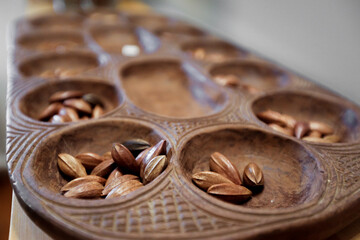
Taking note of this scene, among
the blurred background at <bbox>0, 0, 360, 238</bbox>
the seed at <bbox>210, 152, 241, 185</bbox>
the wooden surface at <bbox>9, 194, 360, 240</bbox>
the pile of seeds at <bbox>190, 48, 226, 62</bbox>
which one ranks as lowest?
the wooden surface at <bbox>9, 194, 360, 240</bbox>

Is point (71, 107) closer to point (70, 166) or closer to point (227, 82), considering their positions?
point (70, 166)

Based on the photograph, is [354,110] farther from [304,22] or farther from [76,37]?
[76,37]

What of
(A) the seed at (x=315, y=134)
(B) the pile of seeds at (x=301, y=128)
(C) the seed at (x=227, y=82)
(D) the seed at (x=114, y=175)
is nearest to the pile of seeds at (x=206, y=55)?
(C) the seed at (x=227, y=82)

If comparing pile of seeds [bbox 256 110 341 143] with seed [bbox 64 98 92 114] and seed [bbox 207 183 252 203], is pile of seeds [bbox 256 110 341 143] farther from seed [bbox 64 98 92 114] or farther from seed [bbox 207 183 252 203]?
seed [bbox 64 98 92 114]

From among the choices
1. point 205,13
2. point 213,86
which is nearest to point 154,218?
point 213,86

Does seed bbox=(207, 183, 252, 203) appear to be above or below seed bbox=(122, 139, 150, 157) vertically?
above

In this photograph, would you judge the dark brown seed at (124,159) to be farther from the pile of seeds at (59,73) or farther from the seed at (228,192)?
the pile of seeds at (59,73)

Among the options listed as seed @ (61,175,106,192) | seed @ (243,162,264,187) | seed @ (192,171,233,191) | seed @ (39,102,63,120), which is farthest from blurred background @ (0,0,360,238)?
seed @ (243,162,264,187)
